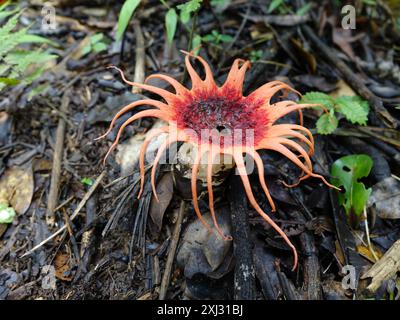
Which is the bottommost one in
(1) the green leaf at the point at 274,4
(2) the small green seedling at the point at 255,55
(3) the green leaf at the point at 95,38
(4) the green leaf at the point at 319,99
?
(4) the green leaf at the point at 319,99

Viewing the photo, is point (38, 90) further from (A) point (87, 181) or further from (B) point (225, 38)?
(B) point (225, 38)

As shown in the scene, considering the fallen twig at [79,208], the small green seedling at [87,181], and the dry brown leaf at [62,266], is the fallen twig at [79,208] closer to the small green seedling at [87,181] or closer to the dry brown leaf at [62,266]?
the small green seedling at [87,181]

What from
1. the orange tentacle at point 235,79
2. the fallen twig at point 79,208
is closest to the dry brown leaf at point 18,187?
the fallen twig at point 79,208

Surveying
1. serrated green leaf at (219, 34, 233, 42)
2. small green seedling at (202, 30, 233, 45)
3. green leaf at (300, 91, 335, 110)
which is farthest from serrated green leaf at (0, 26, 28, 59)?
green leaf at (300, 91, 335, 110)

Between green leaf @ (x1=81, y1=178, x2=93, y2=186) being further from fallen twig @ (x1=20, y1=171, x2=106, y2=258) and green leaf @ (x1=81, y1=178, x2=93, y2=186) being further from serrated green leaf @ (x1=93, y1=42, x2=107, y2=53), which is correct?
serrated green leaf @ (x1=93, y1=42, x2=107, y2=53)

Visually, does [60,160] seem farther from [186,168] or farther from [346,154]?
[346,154]

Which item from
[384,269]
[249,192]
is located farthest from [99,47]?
[384,269]

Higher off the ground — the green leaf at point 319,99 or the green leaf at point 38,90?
the green leaf at point 38,90
